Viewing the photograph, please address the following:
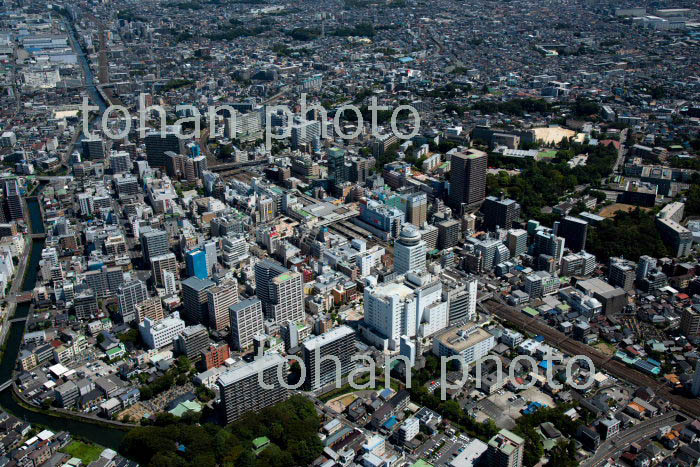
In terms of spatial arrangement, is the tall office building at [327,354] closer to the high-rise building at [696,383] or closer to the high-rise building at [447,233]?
the high-rise building at [447,233]

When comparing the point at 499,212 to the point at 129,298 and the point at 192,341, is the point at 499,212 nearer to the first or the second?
the point at 192,341

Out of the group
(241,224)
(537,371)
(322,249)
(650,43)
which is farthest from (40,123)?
(650,43)

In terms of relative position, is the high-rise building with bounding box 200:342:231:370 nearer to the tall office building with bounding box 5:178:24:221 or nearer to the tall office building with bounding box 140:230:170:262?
the tall office building with bounding box 140:230:170:262

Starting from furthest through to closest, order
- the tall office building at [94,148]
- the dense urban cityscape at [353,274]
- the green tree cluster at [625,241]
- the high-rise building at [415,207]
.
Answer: the tall office building at [94,148]
the high-rise building at [415,207]
the green tree cluster at [625,241]
the dense urban cityscape at [353,274]

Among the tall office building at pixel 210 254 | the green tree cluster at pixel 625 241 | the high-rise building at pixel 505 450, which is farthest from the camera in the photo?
the green tree cluster at pixel 625 241

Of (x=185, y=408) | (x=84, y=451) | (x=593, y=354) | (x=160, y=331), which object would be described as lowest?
(x=84, y=451)

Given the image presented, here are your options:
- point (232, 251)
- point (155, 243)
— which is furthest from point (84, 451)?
point (232, 251)

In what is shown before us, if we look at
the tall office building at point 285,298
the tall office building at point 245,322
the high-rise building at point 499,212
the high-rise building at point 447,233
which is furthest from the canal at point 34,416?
the high-rise building at point 499,212
